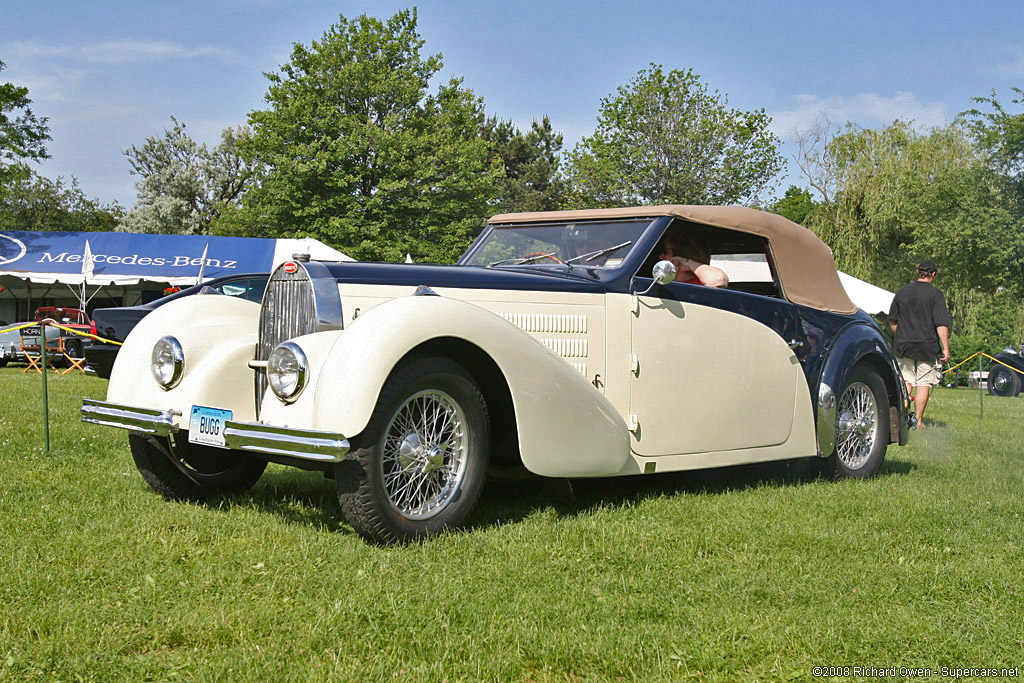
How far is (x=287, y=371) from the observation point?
3980 millimetres

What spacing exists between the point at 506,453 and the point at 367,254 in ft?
100

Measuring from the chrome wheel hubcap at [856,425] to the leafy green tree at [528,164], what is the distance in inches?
1592

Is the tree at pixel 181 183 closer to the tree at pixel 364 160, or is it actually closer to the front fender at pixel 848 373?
the tree at pixel 364 160

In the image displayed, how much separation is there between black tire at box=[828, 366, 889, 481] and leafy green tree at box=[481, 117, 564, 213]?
133ft

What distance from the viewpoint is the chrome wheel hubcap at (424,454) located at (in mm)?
4000

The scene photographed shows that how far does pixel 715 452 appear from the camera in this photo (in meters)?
5.32

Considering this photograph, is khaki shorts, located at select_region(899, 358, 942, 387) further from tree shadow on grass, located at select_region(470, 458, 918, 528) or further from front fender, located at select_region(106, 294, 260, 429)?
front fender, located at select_region(106, 294, 260, 429)

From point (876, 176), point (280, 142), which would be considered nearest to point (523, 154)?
point (280, 142)

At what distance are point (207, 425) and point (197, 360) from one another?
57cm

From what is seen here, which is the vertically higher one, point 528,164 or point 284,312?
point 528,164

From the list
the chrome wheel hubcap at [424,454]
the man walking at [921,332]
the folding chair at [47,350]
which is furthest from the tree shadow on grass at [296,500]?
the folding chair at [47,350]

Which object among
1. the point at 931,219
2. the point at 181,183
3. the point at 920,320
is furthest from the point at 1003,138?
the point at 181,183

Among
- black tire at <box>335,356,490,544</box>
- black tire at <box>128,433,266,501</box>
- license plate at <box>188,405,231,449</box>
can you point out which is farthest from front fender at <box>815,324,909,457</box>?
license plate at <box>188,405,231,449</box>

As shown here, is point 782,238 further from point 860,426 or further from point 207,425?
point 207,425
